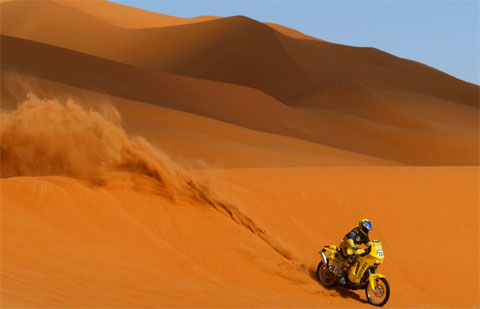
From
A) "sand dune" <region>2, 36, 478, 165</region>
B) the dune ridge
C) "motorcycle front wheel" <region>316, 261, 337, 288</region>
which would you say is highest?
"sand dune" <region>2, 36, 478, 165</region>

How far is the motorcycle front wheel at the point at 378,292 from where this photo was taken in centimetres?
849

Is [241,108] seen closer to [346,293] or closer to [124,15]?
[346,293]

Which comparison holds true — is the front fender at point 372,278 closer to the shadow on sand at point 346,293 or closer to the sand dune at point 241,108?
the shadow on sand at point 346,293

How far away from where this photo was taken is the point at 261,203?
39.4ft

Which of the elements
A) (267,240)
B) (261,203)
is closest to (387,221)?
(261,203)

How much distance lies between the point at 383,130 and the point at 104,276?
34162 mm

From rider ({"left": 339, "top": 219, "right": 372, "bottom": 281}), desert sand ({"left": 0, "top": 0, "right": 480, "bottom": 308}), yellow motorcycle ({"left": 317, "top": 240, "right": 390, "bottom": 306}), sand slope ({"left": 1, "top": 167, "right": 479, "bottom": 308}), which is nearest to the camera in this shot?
sand slope ({"left": 1, "top": 167, "right": 479, "bottom": 308})

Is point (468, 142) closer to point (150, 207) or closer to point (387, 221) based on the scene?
point (387, 221)

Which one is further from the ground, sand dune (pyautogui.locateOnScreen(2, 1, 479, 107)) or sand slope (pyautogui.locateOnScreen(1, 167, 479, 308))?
sand dune (pyautogui.locateOnScreen(2, 1, 479, 107))

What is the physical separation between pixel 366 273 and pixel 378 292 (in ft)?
0.95

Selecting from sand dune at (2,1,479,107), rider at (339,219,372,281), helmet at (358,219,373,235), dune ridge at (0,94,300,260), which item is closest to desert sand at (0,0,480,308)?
dune ridge at (0,94,300,260)

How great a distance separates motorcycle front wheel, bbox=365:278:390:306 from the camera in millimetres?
8492

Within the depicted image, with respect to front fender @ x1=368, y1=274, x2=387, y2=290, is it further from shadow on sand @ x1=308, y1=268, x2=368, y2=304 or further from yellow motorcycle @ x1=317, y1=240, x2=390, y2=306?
shadow on sand @ x1=308, y1=268, x2=368, y2=304

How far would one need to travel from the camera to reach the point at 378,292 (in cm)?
855
